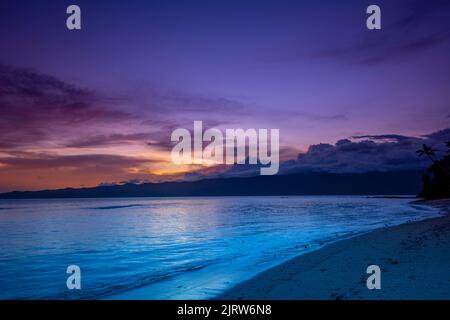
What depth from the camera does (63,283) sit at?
52.7 ft

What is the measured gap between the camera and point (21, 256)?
2405 centimetres

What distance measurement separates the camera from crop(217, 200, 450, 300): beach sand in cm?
1039

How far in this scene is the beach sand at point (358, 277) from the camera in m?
A: 10.4

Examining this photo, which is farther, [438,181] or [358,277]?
[438,181]

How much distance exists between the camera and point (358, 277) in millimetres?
12445

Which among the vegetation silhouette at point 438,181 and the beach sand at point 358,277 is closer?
the beach sand at point 358,277

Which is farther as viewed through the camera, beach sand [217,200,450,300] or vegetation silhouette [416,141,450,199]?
vegetation silhouette [416,141,450,199]

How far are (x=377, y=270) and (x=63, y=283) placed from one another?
44.3ft

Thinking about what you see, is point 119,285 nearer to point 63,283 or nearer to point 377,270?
point 63,283

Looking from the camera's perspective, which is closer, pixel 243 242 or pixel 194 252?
pixel 194 252
